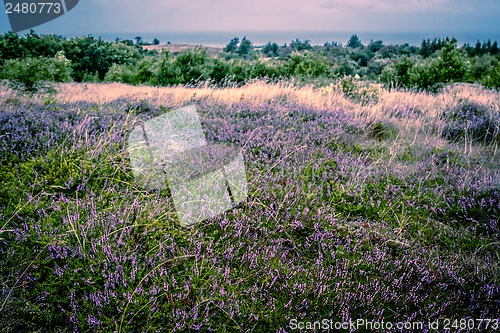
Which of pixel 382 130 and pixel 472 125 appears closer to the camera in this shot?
pixel 382 130

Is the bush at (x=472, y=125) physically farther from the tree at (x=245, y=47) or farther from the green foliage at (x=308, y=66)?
the tree at (x=245, y=47)

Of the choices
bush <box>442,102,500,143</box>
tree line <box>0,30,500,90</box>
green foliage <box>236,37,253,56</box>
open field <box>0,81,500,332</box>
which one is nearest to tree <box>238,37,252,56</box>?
green foliage <box>236,37,253,56</box>

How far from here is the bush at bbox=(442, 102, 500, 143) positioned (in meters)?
7.45

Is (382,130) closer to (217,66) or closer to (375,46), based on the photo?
(217,66)

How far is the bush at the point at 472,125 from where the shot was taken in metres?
7.45

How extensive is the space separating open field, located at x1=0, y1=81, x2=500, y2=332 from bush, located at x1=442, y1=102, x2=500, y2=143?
224 cm

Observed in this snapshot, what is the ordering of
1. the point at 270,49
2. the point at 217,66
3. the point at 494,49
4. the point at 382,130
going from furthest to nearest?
the point at 270,49 → the point at 494,49 → the point at 217,66 → the point at 382,130

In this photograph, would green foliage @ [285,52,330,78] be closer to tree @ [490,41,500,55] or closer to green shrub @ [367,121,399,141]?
green shrub @ [367,121,399,141]

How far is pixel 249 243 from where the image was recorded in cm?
305

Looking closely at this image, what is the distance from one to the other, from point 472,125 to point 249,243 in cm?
700

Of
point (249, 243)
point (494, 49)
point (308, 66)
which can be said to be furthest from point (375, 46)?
point (249, 243)

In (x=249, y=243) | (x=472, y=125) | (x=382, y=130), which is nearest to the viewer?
(x=249, y=243)

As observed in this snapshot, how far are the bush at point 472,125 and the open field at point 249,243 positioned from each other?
2.24 meters

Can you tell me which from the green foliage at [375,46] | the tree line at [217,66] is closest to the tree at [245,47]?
the tree line at [217,66]
